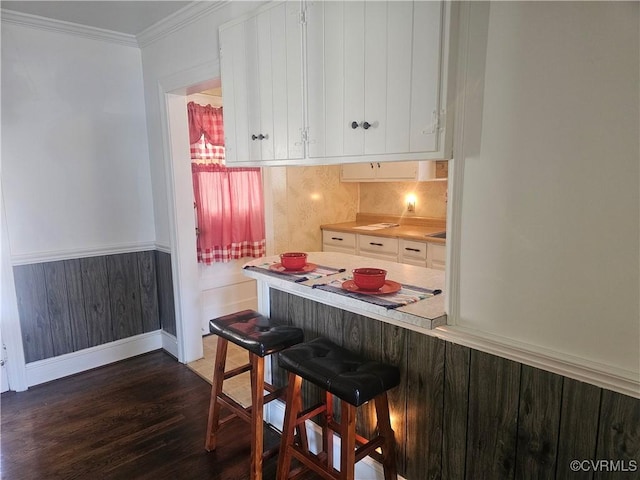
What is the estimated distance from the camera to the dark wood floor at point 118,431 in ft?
6.76

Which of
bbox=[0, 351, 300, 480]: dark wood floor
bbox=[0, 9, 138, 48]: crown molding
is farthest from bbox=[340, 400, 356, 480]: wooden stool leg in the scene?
bbox=[0, 9, 138, 48]: crown molding

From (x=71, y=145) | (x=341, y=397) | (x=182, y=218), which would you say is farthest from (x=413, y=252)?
(x=71, y=145)

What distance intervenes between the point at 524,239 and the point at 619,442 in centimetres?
61

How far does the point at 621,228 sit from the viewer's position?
42.1 inches

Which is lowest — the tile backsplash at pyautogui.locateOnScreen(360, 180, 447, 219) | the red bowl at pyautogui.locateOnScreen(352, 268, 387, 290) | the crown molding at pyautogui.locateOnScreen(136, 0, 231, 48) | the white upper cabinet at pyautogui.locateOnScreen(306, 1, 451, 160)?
the red bowl at pyautogui.locateOnScreen(352, 268, 387, 290)

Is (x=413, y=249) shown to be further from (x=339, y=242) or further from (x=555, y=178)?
(x=555, y=178)

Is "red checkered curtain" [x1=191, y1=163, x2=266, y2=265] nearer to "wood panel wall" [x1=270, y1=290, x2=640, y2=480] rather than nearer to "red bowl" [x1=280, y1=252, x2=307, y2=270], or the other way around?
"red bowl" [x1=280, y1=252, x2=307, y2=270]

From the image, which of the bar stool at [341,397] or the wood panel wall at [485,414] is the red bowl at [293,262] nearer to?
the wood panel wall at [485,414]

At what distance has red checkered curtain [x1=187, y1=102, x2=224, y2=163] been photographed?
345cm

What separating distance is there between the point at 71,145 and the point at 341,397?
2606 mm

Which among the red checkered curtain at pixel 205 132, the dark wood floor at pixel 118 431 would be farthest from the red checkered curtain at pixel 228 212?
the dark wood floor at pixel 118 431

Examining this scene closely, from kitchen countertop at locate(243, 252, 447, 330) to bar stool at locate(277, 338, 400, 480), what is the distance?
21cm

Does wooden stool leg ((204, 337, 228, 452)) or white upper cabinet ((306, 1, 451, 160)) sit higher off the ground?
white upper cabinet ((306, 1, 451, 160))

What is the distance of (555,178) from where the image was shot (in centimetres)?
117
